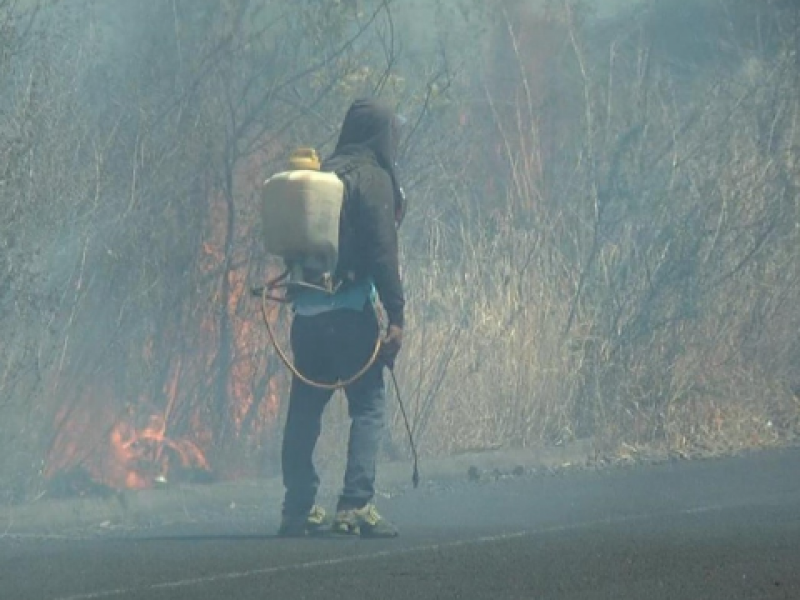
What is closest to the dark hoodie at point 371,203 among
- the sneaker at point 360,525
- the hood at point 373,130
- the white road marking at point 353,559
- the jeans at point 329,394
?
the hood at point 373,130

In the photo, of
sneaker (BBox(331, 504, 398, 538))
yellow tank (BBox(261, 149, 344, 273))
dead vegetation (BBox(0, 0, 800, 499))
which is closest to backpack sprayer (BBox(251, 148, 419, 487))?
yellow tank (BBox(261, 149, 344, 273))

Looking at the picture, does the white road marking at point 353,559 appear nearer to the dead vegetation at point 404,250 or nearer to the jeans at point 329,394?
the jeans at point 329,394

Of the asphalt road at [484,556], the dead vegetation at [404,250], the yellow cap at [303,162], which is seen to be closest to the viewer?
the asphalt road at [484,556]

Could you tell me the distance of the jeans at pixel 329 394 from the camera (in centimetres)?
823

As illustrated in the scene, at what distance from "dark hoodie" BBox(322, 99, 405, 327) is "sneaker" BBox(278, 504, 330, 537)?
3.37 feet

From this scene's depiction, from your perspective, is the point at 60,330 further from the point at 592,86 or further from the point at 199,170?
the point at 592,86

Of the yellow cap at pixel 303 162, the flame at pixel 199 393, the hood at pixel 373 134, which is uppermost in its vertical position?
the hood at pixel 373 134

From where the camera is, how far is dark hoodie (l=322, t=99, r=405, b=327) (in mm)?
8055

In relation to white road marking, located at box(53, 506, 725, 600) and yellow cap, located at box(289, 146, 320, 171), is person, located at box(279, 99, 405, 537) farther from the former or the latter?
white road marking, located at box(53, 506, 725, 600)

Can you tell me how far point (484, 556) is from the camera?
284 inches

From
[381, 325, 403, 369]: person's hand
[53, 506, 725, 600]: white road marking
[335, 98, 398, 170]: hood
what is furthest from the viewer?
[335, 98, 398, 170]: hood

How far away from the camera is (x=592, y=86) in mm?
16188

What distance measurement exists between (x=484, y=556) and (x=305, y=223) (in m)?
1.78

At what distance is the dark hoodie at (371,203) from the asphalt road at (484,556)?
1.27 meters
